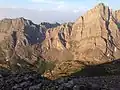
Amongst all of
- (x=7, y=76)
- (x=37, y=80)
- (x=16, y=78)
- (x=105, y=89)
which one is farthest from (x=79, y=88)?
(x=7, y=76)

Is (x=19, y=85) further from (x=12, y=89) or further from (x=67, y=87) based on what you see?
(x=67, y=87)

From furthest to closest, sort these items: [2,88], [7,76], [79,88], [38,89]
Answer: [7,76] < [2,88] < [38,89] < [79,88]

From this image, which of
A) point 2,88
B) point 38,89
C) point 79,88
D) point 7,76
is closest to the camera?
point 79,88

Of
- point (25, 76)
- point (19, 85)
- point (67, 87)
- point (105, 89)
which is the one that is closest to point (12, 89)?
point (19, 85)

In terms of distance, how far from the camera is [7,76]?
38.6 meters

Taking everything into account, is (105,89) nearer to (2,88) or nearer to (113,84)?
(113,84)

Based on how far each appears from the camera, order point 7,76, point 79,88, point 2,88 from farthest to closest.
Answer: point 7,76, point 2,88, point 79,88

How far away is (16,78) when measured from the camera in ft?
119

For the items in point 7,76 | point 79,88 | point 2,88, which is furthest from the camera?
point 7,76

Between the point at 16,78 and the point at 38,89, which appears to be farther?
the point at 16,78

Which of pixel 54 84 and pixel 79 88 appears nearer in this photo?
pixel 79 88

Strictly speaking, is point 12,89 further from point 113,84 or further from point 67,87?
point 113,84

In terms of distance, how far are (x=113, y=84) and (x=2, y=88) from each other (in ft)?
34.5

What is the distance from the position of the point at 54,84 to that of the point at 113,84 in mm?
6137
